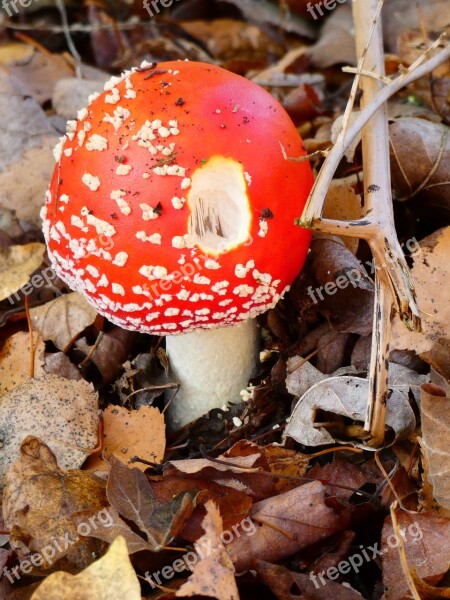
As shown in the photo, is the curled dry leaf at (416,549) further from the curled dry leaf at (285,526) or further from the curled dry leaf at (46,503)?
the curled dry leaf at (46,503)

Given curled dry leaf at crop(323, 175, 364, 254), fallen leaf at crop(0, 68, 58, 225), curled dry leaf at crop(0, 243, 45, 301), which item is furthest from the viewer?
fallen leaf at crop(0, 68, 58, 225)

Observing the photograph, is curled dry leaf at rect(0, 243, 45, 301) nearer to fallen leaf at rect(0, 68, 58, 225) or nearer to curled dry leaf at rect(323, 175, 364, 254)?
fallen leaf at rect(0, 68, 58, 225)

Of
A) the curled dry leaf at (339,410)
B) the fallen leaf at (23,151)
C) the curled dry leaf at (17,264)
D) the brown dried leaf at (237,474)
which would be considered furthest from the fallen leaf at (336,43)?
the brown dried leaf at (237,474)

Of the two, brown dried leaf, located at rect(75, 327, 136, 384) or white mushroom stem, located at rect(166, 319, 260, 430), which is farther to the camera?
brown dried leaf, located at rect(75, 327, 136, 384)

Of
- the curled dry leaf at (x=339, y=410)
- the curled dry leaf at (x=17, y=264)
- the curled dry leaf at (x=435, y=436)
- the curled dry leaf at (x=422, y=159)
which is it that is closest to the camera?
the curled dry leaf at (x=435, y=436)

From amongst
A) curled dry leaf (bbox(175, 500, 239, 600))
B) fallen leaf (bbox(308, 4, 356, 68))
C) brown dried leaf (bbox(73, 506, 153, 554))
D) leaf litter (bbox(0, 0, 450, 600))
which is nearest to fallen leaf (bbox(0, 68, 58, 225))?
leaf litter (bbox(0, 0, 450, 600))

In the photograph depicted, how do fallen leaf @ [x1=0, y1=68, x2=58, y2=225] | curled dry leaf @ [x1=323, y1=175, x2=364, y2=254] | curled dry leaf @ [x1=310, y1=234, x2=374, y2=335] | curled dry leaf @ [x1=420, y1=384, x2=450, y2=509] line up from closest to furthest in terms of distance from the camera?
curled dry leaf @ [x1=420, y1=384, x2=450, y2=509] → curled dry leaf @ [x1=310, y1=234, x2=374, y2=335] → curled dry leaf @ [x1=323, y1=175, x2=364, y2=254] → fallen leaf @ [x1=0, y1=68, x2=58, y2=225]
